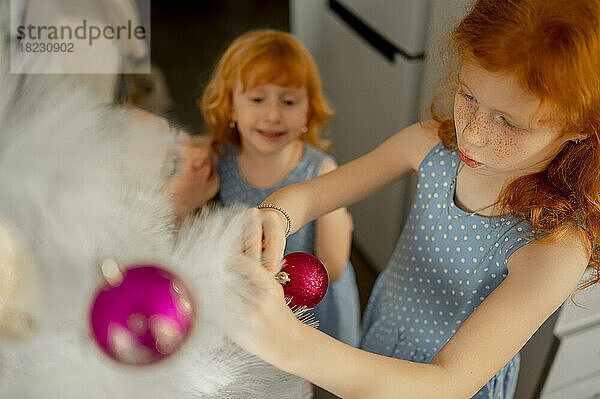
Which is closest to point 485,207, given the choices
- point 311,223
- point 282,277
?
point 282,277

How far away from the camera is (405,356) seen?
32.4 inches

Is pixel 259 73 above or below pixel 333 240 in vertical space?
above

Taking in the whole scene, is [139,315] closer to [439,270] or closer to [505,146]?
[505,146]

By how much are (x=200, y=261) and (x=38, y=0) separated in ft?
2.30

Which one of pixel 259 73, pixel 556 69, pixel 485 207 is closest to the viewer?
pixel 556 69

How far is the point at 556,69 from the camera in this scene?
440 millimetres

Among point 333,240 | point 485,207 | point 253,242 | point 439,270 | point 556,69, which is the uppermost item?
point 556,69

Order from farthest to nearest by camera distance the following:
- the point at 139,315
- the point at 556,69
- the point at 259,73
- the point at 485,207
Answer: the point at 259,73 < the point at 485,207 < the point at 556,69 < the point at 139,315

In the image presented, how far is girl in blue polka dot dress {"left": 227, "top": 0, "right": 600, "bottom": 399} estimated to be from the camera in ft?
1.41

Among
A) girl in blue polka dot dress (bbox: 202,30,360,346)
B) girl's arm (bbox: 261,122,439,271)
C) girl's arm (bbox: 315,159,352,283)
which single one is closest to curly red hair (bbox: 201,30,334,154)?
girl in blue polka dot dress (bbox: 202,30,360,346)

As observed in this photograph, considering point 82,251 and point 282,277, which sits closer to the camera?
point 82,251

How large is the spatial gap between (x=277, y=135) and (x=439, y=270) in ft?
1.46

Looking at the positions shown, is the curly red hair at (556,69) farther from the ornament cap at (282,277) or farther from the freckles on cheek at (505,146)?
the ornament cap at (282,277)

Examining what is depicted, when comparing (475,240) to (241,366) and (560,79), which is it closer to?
(560,79)
